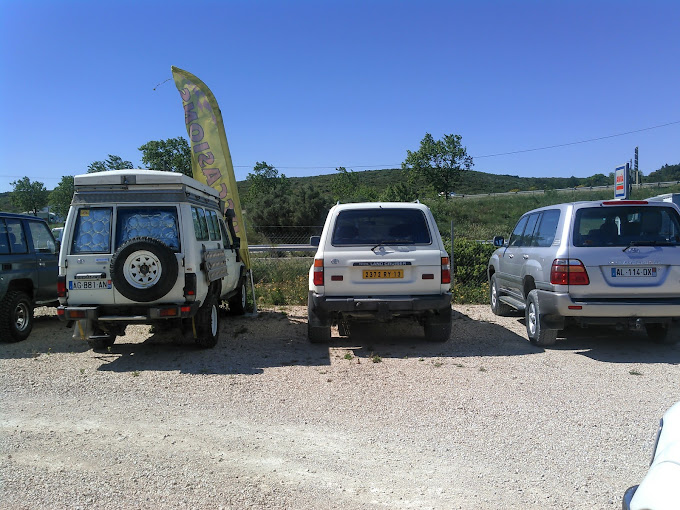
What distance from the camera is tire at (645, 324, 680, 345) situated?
714cm

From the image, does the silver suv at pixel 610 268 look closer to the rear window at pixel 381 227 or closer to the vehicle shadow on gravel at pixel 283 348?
the vehicle shadow on gravel at pixel 283 348

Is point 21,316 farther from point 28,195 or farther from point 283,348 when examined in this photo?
point 28,195

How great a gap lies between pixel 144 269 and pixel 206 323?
1147 millimetres

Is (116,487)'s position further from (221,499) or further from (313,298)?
(313,298)

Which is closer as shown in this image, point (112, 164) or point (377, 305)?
point (377, 305)

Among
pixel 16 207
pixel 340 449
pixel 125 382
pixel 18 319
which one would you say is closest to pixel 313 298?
pixel 125 382

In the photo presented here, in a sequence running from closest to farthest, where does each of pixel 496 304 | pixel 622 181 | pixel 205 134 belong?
pixel 496 304 → pixel 205 134 → pixel 622 181

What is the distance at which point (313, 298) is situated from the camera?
6879mm

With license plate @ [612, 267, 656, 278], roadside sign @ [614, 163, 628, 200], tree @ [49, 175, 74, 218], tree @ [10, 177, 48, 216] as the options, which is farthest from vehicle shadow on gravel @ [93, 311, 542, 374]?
tree @ [10, 177, 48, 216]

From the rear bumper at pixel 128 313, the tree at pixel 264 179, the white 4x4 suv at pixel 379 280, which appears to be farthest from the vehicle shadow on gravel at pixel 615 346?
the tree at pixel 264 179

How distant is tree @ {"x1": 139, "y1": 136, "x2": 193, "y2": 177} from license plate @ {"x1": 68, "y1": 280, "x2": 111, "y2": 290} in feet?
75.7

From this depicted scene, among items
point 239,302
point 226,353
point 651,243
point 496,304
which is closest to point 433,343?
point 496,304

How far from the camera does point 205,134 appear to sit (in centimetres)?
998

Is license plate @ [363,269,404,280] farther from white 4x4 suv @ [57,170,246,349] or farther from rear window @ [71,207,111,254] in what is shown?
rear window @ [71,207,111,254]
